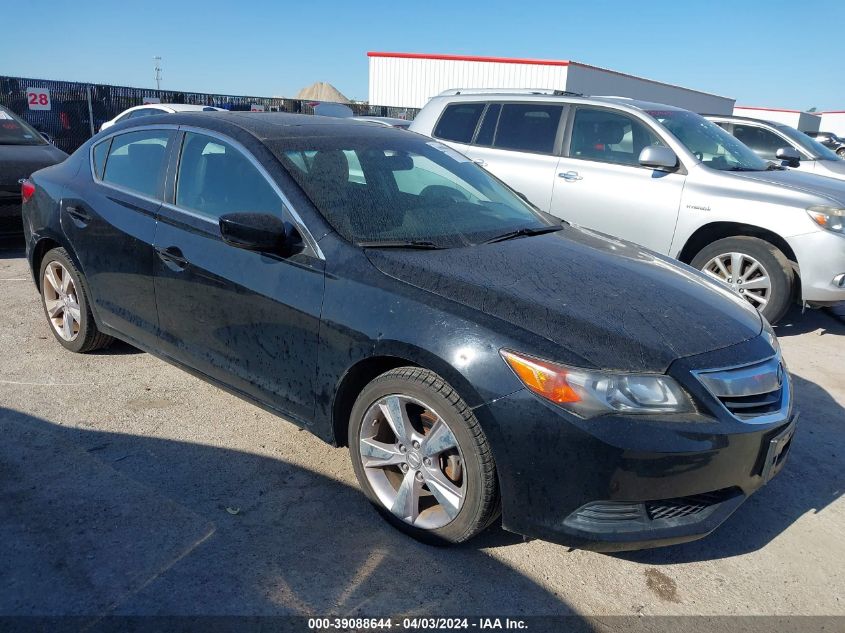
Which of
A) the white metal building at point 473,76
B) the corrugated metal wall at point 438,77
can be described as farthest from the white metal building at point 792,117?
the corrugated metal wall at point 438,77

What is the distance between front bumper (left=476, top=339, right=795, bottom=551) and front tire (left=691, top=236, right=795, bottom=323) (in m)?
3.47

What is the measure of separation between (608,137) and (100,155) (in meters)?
4.44

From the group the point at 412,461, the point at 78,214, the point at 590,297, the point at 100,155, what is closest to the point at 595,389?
the point at 590,297

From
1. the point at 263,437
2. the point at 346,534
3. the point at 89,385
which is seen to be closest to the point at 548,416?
the point at 346,534

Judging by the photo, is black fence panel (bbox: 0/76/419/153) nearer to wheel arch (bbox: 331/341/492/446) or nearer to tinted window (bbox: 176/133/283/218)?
tinted window (bbox: 176/133/283/218)

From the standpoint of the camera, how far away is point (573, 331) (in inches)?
101

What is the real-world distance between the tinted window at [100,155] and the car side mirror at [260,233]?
5.63ft

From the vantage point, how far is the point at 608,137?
6.61m

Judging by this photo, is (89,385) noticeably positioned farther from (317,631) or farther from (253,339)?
(317,631)

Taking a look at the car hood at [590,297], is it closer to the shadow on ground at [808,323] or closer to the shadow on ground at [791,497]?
the shadow on ground at [791,497]

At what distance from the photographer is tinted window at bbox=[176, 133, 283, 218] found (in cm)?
335

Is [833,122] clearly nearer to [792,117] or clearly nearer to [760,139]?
[792,117]

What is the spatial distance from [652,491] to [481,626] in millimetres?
762

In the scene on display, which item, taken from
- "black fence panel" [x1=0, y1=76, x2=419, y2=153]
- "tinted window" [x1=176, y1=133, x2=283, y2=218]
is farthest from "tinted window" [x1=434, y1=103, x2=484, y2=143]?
"black fence panel" [x1=0, y1=76, x2=419, y2=153]
